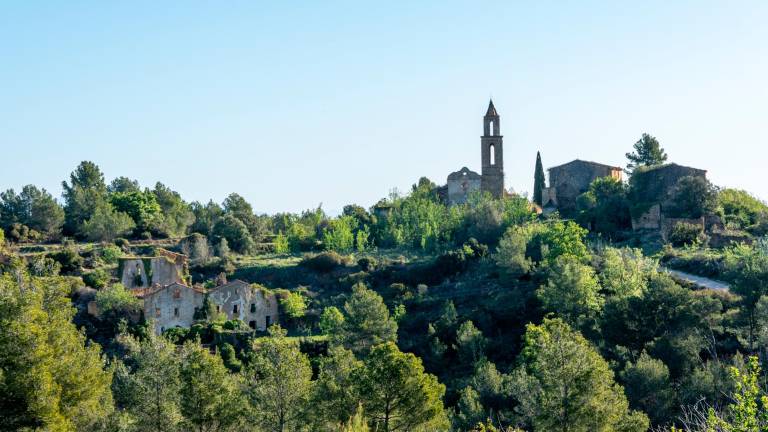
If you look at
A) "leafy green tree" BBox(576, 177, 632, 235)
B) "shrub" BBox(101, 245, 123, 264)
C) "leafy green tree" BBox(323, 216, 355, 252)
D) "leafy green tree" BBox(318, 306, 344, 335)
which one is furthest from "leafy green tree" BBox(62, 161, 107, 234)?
"leafy green tree" BBox(576, 177, 632, 235)

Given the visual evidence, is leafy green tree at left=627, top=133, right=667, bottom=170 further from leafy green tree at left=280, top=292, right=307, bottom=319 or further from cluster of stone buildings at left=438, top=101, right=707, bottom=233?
leafy green tree at left=280, top=292, right=307, bottom=319

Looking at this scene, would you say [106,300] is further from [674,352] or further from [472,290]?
[674,352]

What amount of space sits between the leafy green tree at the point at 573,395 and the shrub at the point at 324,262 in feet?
101

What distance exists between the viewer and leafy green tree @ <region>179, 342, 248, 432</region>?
106ft

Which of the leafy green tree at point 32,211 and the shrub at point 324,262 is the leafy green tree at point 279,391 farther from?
the leafy green tree at point 32,211

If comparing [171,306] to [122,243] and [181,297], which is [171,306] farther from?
[122,243]

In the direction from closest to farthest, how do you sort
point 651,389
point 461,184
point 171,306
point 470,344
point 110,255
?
point 651,389
point 470,344
point 171,306
point 110,255
point 461,184

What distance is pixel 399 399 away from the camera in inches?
1251

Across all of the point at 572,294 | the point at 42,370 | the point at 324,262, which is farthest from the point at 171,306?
the point at 42,370

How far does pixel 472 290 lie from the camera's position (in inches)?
2112

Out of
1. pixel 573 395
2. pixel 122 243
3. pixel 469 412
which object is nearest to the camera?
pixel 573 395

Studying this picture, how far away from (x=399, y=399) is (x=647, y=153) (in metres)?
43.6

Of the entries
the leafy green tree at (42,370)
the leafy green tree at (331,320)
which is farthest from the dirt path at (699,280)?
the leafy green tree at (42,370)

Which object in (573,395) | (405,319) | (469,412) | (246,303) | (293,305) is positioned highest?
(246,303)
